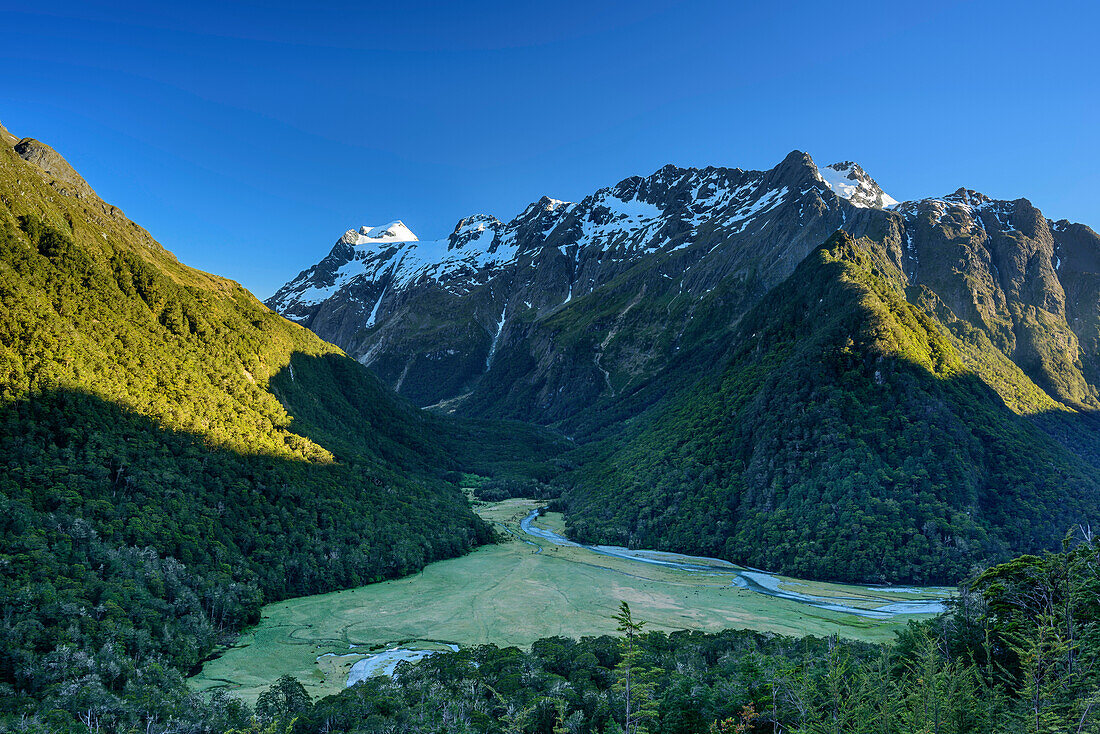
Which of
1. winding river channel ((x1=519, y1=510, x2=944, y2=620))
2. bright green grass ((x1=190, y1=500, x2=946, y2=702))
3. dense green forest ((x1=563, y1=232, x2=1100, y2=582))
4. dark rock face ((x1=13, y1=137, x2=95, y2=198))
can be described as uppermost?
dark rock face ((x1=13, y1=137, x2=95, y2=198))

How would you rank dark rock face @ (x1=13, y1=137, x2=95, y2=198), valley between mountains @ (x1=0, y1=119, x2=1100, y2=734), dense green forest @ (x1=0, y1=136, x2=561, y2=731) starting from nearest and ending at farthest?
valley between mountains @ (x1=0, y1=119, x2=1100, y2=734), dense green forest @ (x1=0, y1=136, x2=561, y2=731), dark rock face @ (x1=13, y1=137, x2=95, y2=198)

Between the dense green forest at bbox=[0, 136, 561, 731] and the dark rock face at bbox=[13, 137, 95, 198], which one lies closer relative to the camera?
the dense green forest at bbox=[0, 136, 561, 731]

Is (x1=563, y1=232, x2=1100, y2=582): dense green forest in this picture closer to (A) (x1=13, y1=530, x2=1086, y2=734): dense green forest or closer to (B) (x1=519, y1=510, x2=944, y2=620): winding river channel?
(B) (x1=519, y1=510, x2=944, y2=620): winding river channel

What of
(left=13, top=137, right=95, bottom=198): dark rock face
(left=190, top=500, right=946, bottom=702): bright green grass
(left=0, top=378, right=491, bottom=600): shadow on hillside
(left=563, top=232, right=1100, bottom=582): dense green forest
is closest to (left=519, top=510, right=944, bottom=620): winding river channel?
(left=190, top=500, right=946, bottom=702): bright green grass

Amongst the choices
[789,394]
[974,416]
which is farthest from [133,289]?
[974,416]

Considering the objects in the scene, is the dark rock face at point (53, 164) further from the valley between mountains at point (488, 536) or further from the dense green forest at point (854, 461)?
the dense green forest at point (854, 461)

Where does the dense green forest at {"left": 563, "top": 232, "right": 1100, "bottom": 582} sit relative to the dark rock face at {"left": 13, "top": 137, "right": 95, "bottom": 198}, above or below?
below

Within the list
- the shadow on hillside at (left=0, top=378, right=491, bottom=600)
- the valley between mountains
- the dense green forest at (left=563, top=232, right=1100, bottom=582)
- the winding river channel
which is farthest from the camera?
the dense green forest at (left=563, top=232, right=1100, bottom=582)
